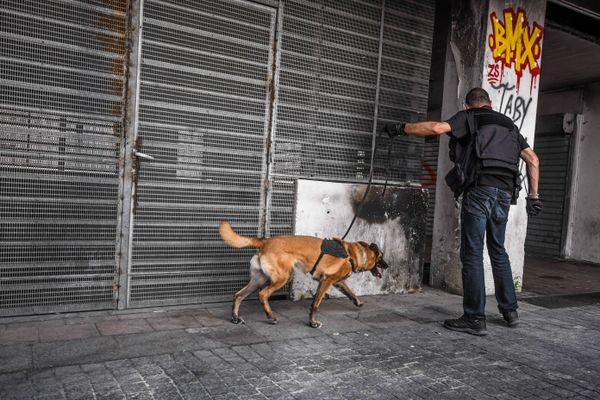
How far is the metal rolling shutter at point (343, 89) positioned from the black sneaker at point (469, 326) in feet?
6.83

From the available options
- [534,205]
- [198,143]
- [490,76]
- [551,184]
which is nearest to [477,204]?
[534,205]

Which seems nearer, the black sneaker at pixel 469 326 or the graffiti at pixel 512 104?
the black sneaker at pixel 469 326

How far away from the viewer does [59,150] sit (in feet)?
13.7

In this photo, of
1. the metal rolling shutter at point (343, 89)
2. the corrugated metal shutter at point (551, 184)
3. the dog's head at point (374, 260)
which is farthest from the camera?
the corrugated metal shutter at point (551, 184)

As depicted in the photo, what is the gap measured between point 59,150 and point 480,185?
4037 millimetres

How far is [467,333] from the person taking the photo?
4.52 metres

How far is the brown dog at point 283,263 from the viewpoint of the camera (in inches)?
169

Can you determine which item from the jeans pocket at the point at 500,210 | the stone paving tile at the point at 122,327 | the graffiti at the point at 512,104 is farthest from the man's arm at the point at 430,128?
the stone paving tile at the point at 122,327

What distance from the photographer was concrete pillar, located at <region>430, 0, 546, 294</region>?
6.07 metres

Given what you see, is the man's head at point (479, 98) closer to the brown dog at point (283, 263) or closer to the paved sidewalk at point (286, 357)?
the brown dog at point (283, 263)

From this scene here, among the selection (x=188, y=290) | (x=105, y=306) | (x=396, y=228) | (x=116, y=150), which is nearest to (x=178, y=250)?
(x=188, y=290)

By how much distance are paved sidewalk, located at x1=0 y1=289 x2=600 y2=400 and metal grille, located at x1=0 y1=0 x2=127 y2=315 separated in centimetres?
37

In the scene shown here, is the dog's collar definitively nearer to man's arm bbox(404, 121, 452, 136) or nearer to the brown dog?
the brown dog

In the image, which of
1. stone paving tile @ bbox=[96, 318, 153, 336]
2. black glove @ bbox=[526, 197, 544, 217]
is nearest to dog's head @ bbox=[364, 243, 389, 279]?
black glove @ bbox=[526, 197, 544, 217]
